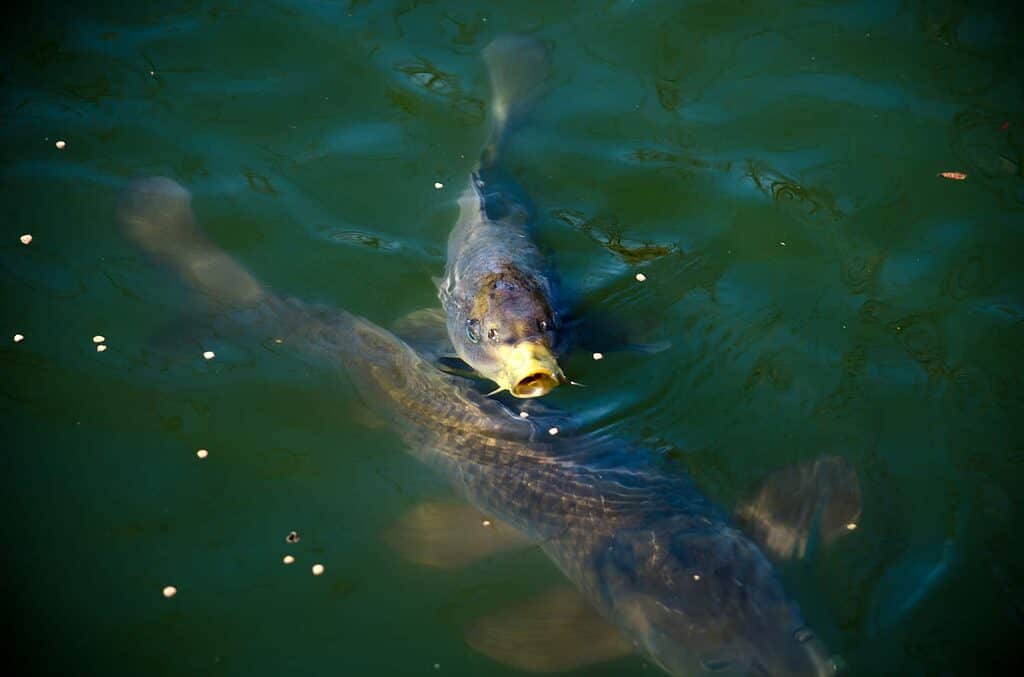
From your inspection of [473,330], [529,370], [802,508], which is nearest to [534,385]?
[529,370]

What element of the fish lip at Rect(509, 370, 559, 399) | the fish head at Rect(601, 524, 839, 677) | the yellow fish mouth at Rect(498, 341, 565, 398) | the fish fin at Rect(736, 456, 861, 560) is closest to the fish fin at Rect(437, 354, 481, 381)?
the yellow fish mouth at Rect(498, 341, 565, 398)

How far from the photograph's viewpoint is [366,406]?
5.11 m

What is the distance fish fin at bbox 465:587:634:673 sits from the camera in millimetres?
4195

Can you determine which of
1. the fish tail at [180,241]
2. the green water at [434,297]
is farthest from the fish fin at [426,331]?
the fish tail at [180,241]

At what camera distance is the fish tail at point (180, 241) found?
5617mm

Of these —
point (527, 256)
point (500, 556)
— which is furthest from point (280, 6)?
point (500, 556)

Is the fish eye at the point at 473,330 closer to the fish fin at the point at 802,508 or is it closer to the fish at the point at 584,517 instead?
the fish at the point at 584,517

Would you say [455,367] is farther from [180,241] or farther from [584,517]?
[180,241]

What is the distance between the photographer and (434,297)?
5.77 metres

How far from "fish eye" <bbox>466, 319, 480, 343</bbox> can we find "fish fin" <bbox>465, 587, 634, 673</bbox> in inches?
58.9

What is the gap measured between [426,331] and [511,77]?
8.65 ft

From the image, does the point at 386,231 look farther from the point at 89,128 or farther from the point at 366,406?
the point at 89,128

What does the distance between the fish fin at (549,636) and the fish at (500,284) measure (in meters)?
1.11

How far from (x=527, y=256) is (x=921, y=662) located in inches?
122
